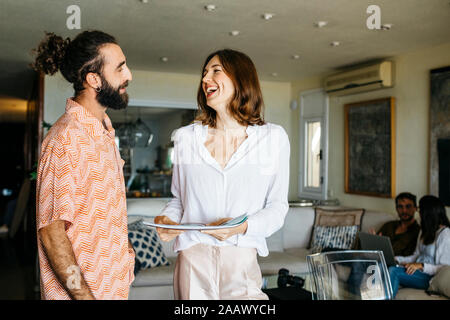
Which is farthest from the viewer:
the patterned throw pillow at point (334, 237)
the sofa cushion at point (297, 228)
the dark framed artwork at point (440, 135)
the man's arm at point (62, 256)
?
the sofa cushion at point (297, 228)

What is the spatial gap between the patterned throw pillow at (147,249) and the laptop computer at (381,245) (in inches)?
55.5

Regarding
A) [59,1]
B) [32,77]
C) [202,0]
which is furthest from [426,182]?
[32,77]

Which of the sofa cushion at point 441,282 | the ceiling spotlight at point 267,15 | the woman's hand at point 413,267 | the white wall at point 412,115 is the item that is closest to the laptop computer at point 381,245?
the woman's hand at point 413,267

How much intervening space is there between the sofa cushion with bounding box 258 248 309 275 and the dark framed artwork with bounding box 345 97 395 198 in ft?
4.20

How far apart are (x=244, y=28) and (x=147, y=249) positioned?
1726 mm

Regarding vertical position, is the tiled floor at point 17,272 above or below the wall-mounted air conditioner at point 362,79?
below

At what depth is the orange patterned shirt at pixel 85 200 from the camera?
841mm

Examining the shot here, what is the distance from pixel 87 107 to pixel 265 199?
436 mm

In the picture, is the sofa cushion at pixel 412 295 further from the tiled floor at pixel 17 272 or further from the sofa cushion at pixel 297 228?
the tiled floor at pixel 17 272

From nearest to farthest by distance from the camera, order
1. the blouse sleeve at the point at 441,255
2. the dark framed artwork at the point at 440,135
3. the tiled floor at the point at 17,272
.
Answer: the blouse sleeve at the point at 441,255 < the tiled floor at the point at 17,272 < the dark framed artwork at the point at 440,135

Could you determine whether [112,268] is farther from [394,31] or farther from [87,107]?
[394,31]

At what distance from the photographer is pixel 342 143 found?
4.96 m

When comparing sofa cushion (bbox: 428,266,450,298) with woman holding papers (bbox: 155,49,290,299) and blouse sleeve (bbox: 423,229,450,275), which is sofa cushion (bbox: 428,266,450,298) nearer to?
blouse sleeve (bbox: 423,229,450,275)
